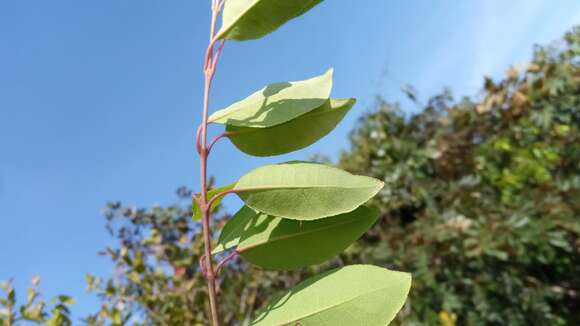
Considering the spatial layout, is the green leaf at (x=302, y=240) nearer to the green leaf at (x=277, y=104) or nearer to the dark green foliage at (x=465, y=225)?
the green leaf at (x=277, y=104)

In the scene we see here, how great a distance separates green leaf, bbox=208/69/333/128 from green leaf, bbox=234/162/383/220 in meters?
0.07

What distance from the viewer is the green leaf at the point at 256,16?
681 millimetres

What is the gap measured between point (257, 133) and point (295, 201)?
0.12 m

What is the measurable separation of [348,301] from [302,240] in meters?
0.11

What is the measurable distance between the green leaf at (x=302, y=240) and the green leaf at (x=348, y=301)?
5 cm

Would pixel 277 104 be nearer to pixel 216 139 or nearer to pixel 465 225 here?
pixel 216 139

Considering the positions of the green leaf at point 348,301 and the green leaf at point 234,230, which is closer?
the green leaf at point 348,301

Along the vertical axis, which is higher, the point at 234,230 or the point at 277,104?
the point at 277,104

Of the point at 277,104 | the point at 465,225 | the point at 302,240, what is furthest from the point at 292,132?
the point at 465,225

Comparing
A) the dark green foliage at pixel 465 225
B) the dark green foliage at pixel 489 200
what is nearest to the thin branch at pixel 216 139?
the dark green foliage at pixel 465 225

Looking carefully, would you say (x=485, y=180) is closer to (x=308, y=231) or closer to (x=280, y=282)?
(x=280, y=282)

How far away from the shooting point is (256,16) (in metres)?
0.70

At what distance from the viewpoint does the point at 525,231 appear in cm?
312

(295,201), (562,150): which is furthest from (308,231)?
(562,150)
